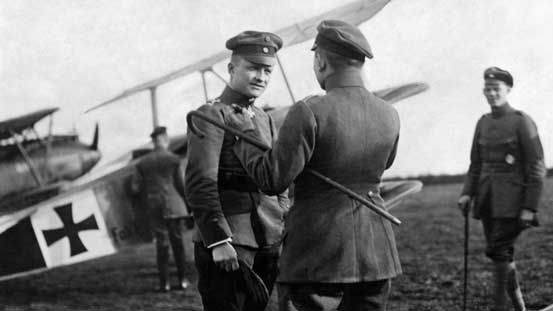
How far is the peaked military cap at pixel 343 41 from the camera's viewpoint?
7.22ft

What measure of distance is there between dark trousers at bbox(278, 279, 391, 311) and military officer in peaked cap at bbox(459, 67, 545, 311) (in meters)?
2.28

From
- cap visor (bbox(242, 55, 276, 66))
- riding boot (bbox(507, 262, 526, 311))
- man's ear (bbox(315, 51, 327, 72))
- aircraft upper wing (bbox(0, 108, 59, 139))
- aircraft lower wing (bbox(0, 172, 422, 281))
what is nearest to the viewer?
man's ear (bbox(315, 51, 327, 72))

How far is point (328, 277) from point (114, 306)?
3.87 m

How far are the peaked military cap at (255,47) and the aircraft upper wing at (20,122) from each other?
628cm

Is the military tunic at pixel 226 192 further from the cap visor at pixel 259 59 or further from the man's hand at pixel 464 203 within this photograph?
the man's hand at pixel 464 203

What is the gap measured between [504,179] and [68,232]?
13.5 ft

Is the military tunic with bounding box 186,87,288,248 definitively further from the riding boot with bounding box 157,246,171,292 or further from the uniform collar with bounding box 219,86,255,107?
the riding boot with bounding box 157,246,171,292

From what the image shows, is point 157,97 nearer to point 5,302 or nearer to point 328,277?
point 5,302

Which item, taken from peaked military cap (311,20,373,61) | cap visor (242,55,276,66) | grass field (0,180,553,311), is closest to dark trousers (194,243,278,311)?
cap visor (242,55,276,66)

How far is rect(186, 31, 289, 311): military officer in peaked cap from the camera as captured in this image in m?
2.43

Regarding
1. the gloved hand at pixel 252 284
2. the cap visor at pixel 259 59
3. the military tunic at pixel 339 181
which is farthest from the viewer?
the cap visor at pixel 259 59

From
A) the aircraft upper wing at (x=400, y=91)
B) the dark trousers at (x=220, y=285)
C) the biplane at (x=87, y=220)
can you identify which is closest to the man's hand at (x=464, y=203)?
the biplane at (x=87, y=220)

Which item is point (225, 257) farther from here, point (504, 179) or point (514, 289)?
point (504, 179)

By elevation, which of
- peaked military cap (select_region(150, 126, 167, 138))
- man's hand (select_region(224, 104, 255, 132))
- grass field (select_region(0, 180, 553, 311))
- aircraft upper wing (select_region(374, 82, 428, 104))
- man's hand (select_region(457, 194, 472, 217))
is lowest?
grass field (select_region(0, 180, 553, 311))
